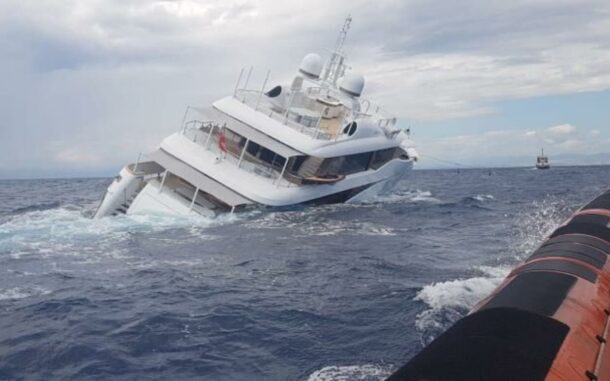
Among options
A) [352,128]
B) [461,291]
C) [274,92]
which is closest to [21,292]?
[461,291]

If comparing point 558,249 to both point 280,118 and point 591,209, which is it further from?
point 280,118

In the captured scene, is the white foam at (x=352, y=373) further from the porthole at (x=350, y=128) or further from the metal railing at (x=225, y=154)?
the porthole at (x=350, y=128)

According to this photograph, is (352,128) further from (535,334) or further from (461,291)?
(535,334)

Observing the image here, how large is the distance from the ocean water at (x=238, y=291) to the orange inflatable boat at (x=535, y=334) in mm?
1974

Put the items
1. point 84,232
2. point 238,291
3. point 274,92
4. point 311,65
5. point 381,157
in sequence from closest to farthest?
point 238,291 < point 84,232 < point 274,92 < point 381,157 < point 311,65

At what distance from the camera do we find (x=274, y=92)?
91.6 feet

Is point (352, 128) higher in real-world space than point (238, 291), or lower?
higher

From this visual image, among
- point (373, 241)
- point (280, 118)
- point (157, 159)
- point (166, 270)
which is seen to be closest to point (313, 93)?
point (280, 118)

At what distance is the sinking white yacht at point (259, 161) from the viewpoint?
21.3m

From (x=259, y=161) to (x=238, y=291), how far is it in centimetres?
1303

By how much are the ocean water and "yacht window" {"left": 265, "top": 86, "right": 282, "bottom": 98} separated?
8.13 metres

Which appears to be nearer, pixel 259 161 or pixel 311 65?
pixel 259 161

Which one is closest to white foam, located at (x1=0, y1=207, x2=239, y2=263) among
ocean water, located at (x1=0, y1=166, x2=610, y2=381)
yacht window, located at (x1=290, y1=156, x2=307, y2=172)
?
ocean water, located at (x1=0, y1=166, x2=610, y2=381)

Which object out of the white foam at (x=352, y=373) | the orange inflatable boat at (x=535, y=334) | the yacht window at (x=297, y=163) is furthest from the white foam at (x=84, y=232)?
the orange inflatable boat at (x=535, y=334)
